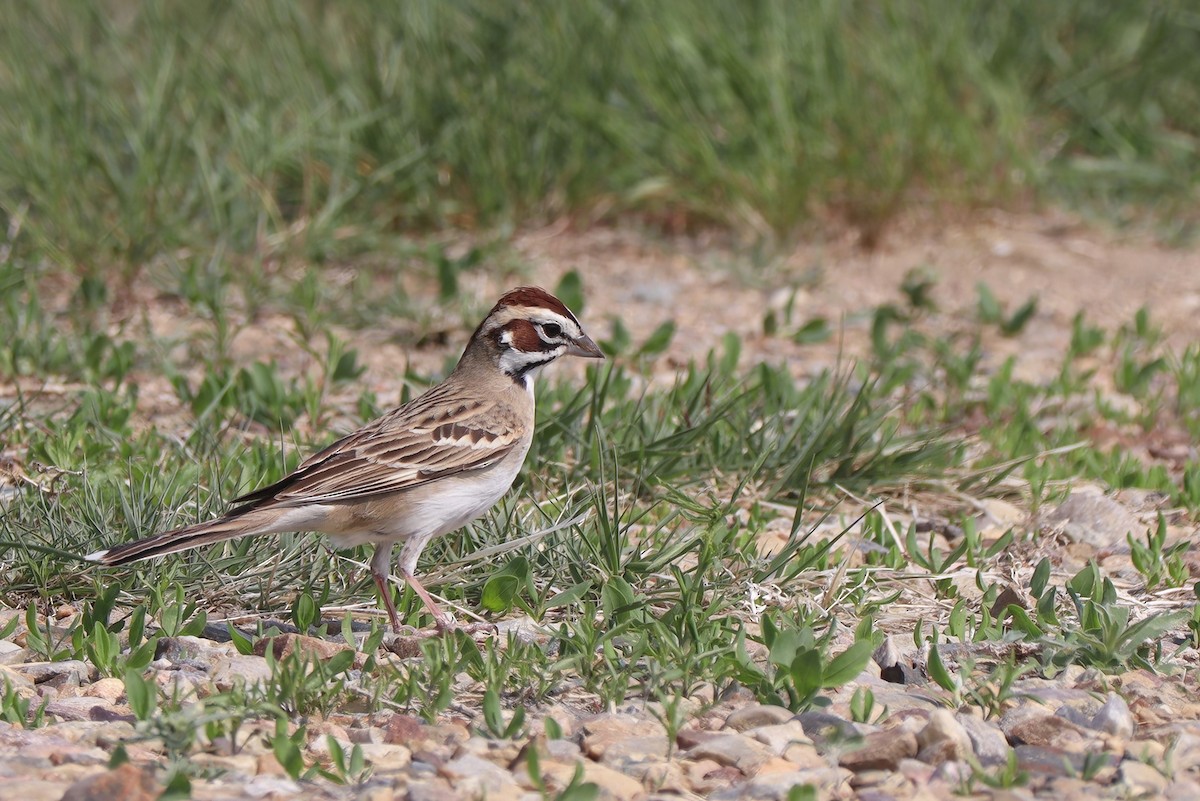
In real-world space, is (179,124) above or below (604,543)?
above

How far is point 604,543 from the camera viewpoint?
4938mm

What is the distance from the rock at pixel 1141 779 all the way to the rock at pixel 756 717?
838 mm

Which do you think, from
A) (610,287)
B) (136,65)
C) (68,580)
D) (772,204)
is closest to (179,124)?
Result: (136,65)

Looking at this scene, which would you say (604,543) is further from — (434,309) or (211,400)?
(434,309)

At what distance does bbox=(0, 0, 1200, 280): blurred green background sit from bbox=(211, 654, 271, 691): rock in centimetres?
420

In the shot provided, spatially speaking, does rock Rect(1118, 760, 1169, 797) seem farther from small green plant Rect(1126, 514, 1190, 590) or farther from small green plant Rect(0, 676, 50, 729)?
small green plant Rect(0, 676, 50, 729)

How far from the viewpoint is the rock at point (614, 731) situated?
3.96 m

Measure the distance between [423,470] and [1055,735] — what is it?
83.2 inches

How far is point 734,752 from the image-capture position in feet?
12.7

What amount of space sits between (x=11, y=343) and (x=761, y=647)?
406 cm

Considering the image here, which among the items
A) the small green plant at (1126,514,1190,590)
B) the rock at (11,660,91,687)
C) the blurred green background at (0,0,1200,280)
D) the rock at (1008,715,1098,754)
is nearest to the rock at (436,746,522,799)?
the rock at (11,660,91,687)

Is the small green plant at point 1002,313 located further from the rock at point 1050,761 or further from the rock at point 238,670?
the rock at point 238,670

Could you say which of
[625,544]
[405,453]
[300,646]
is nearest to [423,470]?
[405,453]

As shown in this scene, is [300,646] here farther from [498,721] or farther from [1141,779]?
[1141,779]
